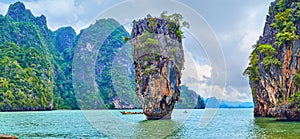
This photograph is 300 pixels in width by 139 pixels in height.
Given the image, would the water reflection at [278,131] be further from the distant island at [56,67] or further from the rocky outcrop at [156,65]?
the distant island at [56,67]

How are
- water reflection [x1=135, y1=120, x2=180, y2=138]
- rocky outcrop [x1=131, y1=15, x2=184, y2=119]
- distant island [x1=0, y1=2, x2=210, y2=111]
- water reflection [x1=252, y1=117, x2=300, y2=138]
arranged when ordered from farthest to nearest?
distant island [x1=0, y1=2, x2=210, y2=111] → rocky outcrop [x1=131, y1=15, x2=184, y2=119] → water reflection [x1=135, y1=120, x2=180, y2=138] → water reflection [x1=252, y1=117, x2=300, y2=138]

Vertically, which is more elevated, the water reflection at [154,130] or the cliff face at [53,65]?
the cliff face at [53,65]

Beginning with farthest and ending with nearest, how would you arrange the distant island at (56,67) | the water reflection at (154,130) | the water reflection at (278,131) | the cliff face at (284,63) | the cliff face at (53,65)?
the cliff face at (53,65) < the distant island at (56,67) < the cliff face at (284,63) < the water reflection at (154,130) < the water reflection at (278,131)

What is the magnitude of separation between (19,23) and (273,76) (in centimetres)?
8966

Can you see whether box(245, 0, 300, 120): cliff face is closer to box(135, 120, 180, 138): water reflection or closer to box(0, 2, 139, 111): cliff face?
box(135, 120, 180, 138): water reflection

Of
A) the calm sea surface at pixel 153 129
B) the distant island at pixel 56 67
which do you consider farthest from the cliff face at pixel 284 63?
the distant island at pixel 56 67

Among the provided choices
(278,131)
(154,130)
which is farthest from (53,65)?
(278,131)

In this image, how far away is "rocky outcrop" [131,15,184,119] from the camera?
34.7 meters

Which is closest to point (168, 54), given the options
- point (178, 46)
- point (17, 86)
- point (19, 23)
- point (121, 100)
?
point (178, 46)

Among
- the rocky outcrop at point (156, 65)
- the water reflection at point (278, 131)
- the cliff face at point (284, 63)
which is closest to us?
the water reflection at point (278, 131)

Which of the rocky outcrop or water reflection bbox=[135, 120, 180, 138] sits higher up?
the rocky outcrop

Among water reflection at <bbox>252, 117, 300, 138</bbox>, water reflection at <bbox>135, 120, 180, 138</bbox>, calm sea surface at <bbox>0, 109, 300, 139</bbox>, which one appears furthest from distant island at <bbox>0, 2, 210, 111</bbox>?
water reflection at <bbox>252, 117, 300, 138</bbox>

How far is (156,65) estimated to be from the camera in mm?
34875

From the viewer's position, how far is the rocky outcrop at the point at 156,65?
34656 mm
